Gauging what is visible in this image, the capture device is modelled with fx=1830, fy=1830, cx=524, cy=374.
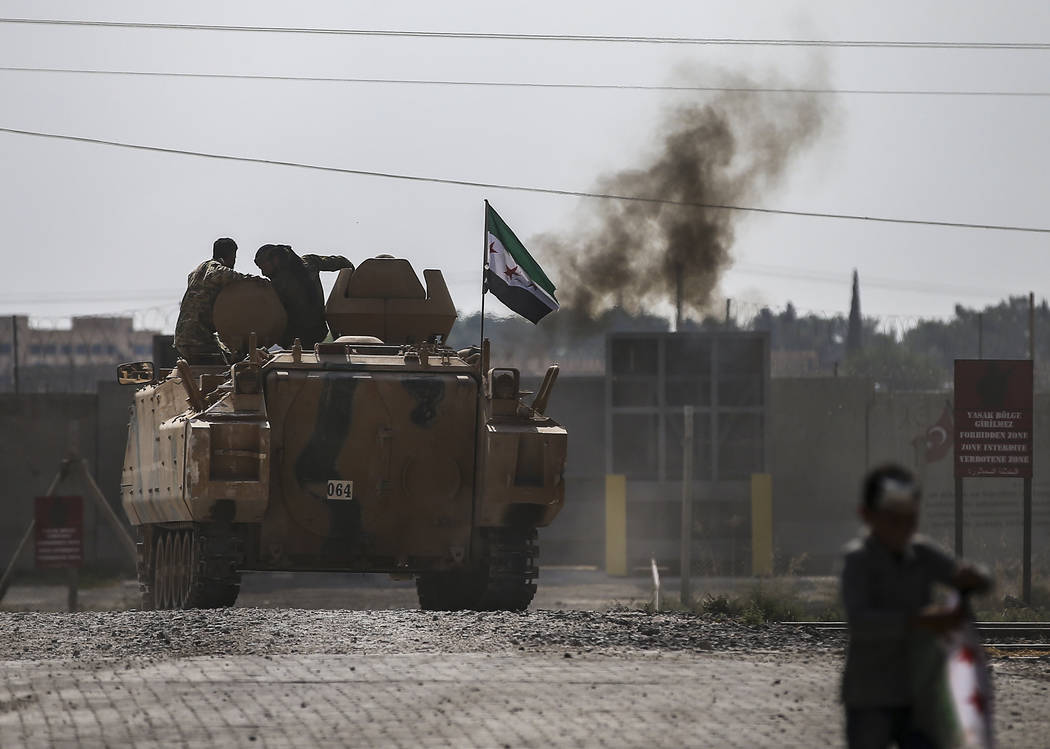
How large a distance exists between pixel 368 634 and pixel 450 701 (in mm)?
4210

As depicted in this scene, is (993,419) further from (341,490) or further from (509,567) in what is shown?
(341,490)

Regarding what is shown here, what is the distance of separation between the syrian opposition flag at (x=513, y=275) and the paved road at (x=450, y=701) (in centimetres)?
727

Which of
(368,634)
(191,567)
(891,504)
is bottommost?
(368,634)

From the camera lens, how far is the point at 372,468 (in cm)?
1781

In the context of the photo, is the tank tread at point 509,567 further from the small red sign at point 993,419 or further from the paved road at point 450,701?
the small red sign at point 993,419

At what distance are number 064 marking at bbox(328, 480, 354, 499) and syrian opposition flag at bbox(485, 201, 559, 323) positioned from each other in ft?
12.6

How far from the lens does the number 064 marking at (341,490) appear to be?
58.1ft

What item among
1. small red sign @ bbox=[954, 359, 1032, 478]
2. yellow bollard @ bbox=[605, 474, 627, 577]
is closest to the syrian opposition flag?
small red sign @ bbox=[954, 359, 1032, 478]

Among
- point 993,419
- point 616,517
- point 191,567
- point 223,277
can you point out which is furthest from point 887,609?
point 616,517

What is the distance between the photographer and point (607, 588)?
35.1m

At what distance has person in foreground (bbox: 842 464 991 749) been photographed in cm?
663

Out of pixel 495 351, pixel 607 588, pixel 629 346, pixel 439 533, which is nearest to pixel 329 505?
pixel 439 533

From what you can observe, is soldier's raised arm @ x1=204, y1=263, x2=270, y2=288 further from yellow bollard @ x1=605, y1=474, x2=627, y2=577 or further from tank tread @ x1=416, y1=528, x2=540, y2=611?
yellow bollard @ x1=605, y1=474, x2=627, y2=577

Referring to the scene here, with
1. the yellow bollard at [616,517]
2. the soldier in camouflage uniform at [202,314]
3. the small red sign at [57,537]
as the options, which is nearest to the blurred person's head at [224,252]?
the soldier in camouflage uniform at [202,314]
